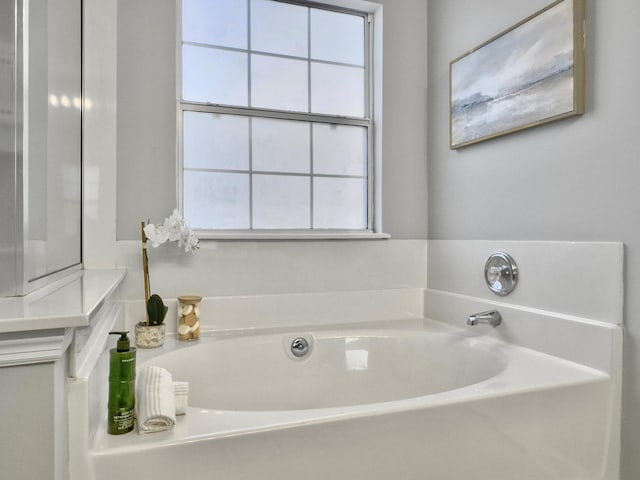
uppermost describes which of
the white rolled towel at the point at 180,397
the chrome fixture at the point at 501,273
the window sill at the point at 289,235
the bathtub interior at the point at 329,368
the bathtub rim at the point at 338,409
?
the window sill at the point at 289,235

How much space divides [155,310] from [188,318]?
0.15m

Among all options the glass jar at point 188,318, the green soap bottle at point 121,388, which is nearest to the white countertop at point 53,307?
the green soap bottle at point 121,388

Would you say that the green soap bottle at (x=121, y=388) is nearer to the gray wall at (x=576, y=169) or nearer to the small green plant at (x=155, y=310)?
the small green plant at (x=155, y=310)

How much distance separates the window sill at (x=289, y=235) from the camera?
204cm

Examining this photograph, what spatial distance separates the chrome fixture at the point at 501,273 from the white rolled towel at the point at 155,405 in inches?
52.9

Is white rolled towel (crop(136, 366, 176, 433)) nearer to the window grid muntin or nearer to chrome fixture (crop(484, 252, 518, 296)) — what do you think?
the window grid muntin

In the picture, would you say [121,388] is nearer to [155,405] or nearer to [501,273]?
[155,405]

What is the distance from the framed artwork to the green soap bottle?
1573mm

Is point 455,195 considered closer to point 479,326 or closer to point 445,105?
point 445,105

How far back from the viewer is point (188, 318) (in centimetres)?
187

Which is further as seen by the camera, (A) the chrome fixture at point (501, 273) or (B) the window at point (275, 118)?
(B) the window at point (275, 118)

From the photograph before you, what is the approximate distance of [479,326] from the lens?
1.96 m

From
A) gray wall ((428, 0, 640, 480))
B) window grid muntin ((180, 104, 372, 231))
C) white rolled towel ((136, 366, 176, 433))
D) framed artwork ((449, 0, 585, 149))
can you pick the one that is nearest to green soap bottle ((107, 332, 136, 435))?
white rolled towel ((136, 366, 176, 433))

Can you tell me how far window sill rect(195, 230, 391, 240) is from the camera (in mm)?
2037
